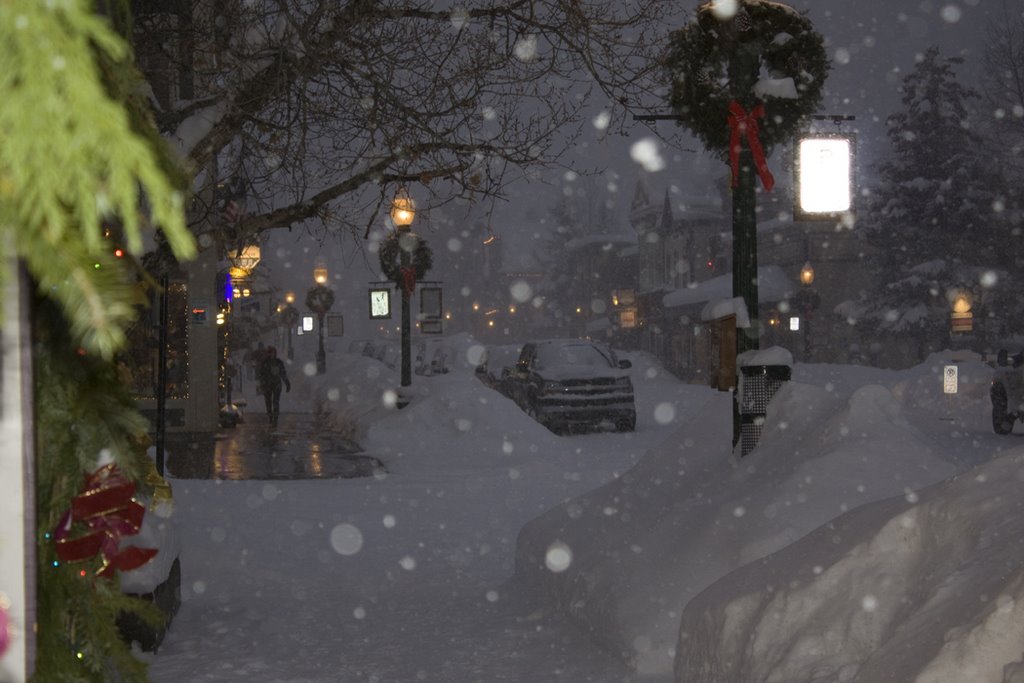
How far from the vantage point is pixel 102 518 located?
2369mm

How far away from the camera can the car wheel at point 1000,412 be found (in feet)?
68.6

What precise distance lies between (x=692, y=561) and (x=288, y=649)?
111 inches

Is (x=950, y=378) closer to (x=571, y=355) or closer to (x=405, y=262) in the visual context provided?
(x=571, y=355)

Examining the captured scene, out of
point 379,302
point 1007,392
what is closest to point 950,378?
point 1007,392

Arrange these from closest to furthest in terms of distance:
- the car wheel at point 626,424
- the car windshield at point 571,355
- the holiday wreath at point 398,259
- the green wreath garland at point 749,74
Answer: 1. the green wreath garland at point 749,74
2. the car wheel at point 626,424
3. the car windshield at point 571,355
4. the holiday wreath at point 398,259

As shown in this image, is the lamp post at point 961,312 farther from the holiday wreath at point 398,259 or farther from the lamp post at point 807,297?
the holiday wreath at point 398,259

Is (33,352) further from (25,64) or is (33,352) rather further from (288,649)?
(288,649)

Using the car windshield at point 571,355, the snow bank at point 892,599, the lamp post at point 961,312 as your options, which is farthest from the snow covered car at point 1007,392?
the snow bank at point 892,599

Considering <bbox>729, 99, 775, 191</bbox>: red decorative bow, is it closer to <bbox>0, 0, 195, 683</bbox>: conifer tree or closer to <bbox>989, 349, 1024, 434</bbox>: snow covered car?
<bbox>0, 0, 195, 683</bbox>: conifer tree

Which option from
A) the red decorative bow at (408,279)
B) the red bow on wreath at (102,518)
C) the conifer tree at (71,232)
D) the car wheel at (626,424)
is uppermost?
the red decorative bow at (408,279)

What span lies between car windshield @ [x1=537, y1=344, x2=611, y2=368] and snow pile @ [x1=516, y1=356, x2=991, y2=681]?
1520 cm

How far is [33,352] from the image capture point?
2.05 meters

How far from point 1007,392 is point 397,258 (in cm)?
1388

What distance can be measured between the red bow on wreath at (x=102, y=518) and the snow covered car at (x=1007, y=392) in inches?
824
